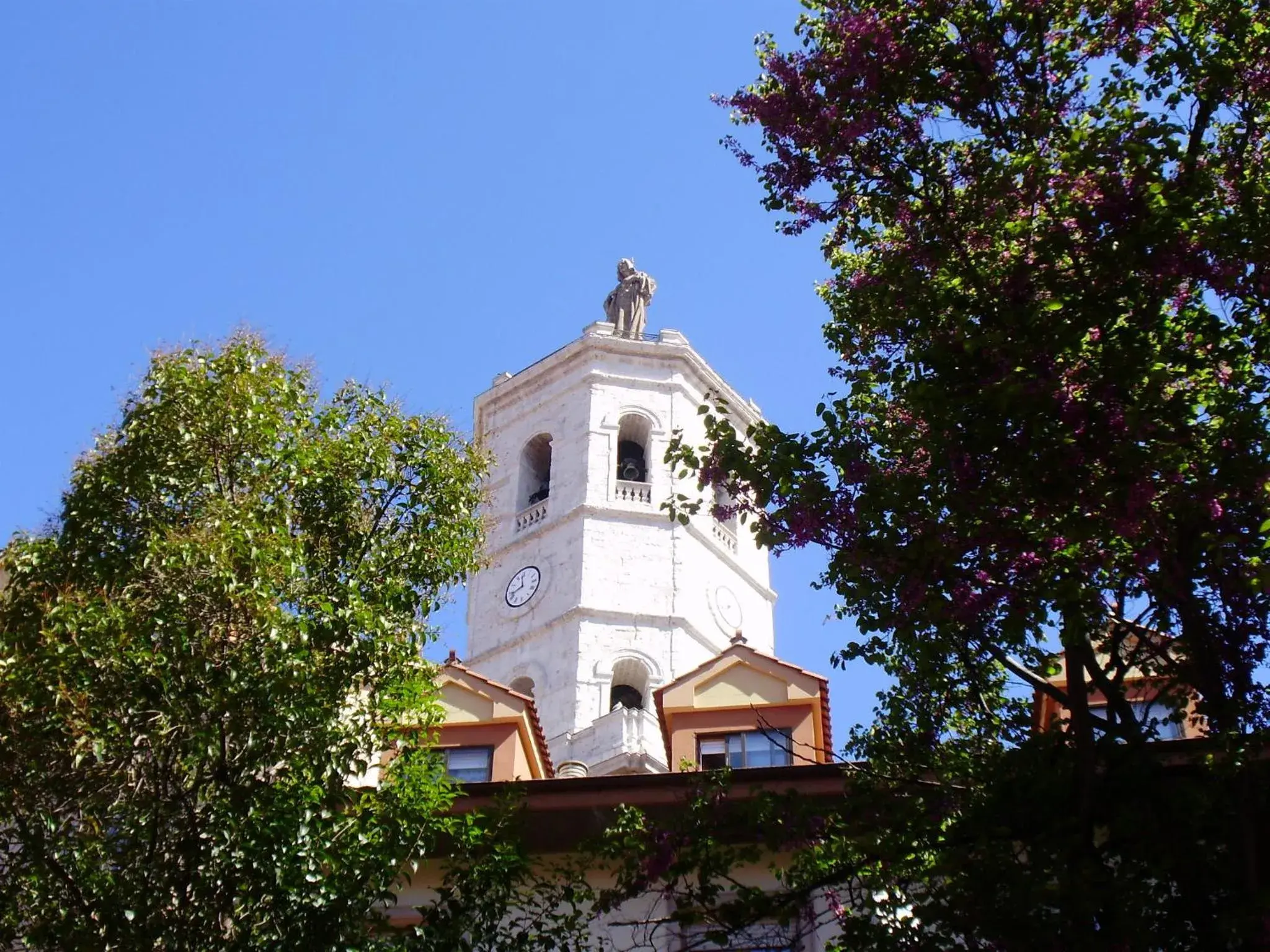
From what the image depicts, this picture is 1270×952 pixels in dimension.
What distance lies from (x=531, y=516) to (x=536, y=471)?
2.41 meters

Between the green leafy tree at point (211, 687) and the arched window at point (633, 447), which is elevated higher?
the arched window at point (633, 447)

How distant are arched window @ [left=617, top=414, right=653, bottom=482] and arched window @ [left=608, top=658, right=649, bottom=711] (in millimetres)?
6030

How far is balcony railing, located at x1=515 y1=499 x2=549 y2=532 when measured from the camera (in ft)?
136

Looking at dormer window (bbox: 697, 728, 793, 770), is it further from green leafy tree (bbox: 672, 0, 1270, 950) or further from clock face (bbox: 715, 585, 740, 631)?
clock face (bbox: 715, 585, 740, 631)

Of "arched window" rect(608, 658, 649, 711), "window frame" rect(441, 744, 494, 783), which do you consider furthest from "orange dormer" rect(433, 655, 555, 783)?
"arched window" rect(608, 658, 649, 711)

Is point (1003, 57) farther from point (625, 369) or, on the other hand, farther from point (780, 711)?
point (625, 369)

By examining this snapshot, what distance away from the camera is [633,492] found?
41.6 m

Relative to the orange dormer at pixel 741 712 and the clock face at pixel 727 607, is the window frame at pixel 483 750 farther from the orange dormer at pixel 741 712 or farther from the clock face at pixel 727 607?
the clock face at pixel 727 607

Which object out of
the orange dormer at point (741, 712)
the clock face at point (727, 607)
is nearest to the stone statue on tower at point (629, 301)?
the clock face at point (727, 607)

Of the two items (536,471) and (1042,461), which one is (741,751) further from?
(536,471)

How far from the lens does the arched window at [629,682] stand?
3788 cm

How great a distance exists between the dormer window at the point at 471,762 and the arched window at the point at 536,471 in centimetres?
2334

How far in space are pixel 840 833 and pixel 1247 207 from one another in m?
5.24

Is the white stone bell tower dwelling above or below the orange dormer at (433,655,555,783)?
above
